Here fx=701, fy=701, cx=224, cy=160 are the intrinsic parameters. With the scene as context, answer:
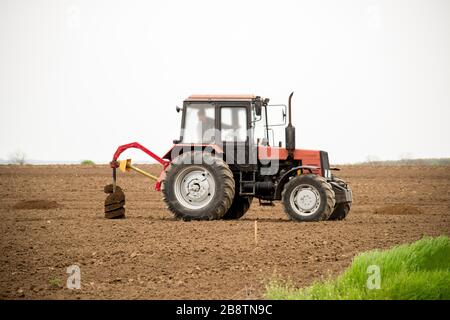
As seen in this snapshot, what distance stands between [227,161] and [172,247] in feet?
13.7

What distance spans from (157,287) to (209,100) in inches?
286

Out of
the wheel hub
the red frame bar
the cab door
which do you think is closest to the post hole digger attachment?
the red frame bar

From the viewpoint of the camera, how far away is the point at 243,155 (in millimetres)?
15258

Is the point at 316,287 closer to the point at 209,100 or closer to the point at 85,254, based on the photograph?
the point at 85,254

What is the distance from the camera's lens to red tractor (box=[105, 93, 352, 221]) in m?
15.0

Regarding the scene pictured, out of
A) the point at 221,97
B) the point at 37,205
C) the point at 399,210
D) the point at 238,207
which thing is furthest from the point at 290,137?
the point at 37,205

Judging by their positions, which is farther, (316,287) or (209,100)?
(209,100)

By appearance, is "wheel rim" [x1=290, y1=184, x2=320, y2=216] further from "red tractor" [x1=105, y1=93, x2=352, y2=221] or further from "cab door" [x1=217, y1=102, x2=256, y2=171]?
"cab door" [x1=217, y1=102, x2=256, y2=171]

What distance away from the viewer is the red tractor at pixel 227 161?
15000mm

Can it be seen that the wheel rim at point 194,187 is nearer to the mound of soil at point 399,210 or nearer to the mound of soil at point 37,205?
the mound of soil at point 399,210

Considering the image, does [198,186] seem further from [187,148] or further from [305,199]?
[305,199]
